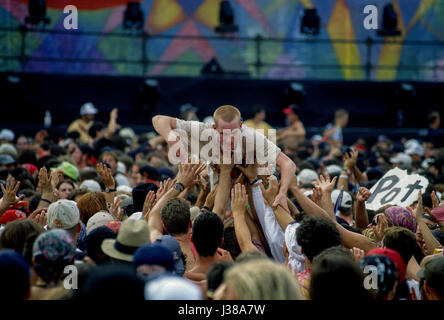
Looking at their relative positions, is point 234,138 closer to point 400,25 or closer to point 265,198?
point 265,198

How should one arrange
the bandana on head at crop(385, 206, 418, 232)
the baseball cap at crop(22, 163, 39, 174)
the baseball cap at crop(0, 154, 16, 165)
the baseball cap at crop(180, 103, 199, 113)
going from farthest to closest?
the baseball cap at crop(180, 103, 199, 113)
the baseball cap at crop(0, 154, 16, 165)
the baseball cap at crop(22, 163, 39, 174)
the bandana on head at crop(385, 206, 418, 232)

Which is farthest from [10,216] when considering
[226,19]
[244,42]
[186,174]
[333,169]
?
[244,42]

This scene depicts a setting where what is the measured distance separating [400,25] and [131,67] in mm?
8618

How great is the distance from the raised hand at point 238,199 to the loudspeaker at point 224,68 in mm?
12295

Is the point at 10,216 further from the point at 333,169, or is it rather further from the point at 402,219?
the point at 333,169

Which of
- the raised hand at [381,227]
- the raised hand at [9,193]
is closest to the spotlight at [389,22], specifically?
the raised hand at [381,227]

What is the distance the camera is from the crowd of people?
3.20 m

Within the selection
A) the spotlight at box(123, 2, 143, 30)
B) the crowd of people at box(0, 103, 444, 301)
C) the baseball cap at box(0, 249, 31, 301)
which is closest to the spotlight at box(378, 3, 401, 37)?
the spotlight at box(123, 2, 143, 30)

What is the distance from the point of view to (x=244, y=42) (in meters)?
20.1

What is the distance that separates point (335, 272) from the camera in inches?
128

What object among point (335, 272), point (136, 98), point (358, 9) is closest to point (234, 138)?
point (335, 272)

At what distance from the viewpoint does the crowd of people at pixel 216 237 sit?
3.20 meters

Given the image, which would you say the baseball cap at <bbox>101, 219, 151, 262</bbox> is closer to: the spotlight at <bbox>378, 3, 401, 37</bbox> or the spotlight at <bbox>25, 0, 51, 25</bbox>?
the spotlight at <bbox>25, 0, 51, 25</bbox>

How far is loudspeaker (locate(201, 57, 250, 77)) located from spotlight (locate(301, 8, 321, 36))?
104 inches
